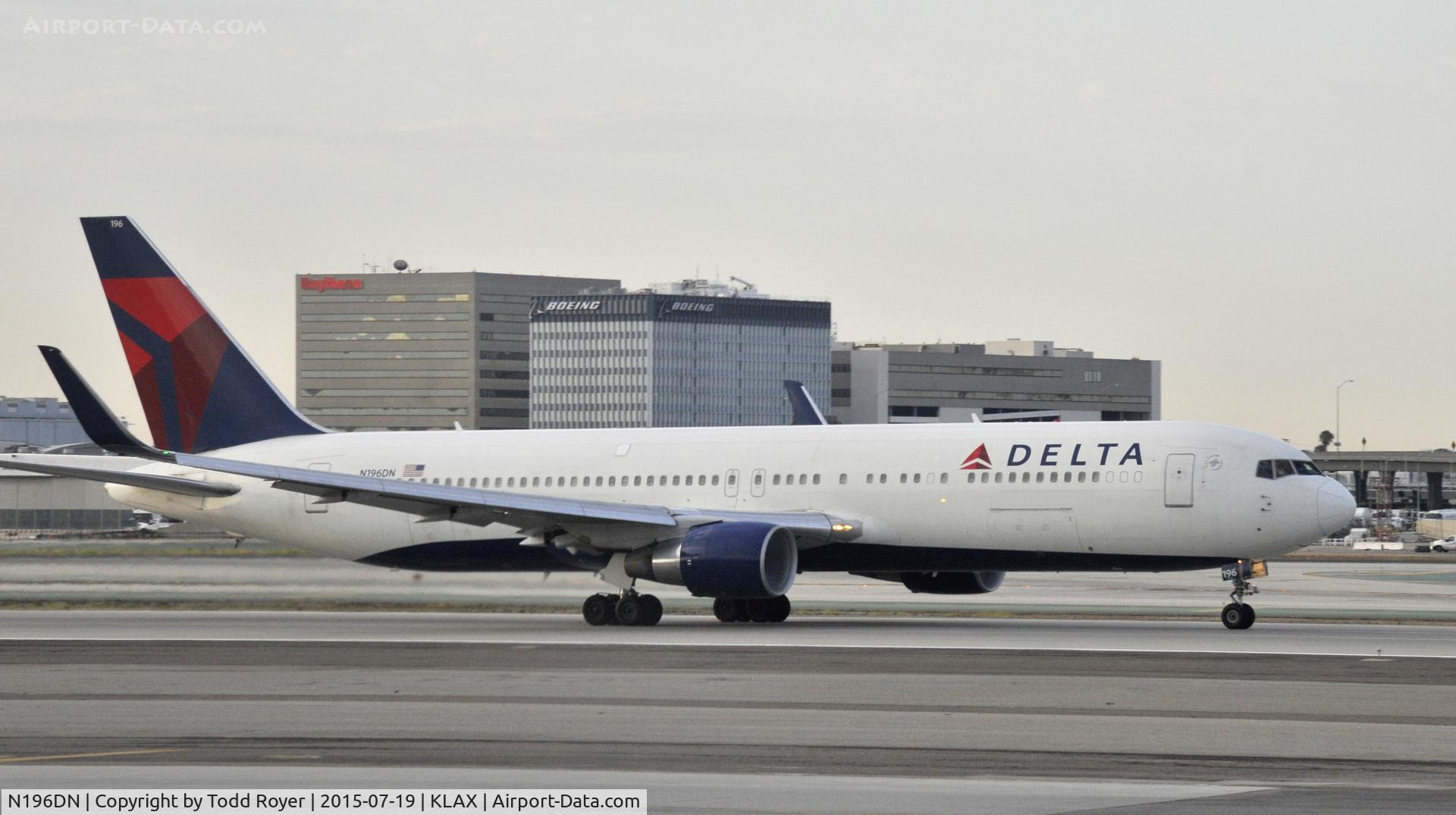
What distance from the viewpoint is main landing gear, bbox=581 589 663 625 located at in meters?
31.3

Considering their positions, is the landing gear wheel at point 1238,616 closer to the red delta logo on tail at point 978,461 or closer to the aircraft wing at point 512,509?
the red delta logo on tail at point 978,461

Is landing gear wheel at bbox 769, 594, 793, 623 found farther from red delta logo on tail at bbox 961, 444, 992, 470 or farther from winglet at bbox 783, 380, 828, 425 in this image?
winglet at bbox 783, 380, 828, 425

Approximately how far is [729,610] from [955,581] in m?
4.25

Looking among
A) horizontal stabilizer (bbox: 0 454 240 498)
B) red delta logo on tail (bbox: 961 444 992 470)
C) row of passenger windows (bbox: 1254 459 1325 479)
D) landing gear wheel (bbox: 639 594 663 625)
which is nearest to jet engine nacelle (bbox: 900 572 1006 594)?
red delta logo on tail (bbox: 961 444 992 470)

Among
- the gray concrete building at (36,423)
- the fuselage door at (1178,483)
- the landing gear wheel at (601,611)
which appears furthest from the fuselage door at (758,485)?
the gray concrete building at (36,423)

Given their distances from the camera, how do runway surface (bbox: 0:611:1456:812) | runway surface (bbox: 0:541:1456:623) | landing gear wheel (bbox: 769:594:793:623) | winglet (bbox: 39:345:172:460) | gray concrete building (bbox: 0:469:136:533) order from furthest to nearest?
1. gray concrete building (bbox: 0:469:136:533)
2. runway surface (bbox: 0:541:1456:623)
3. landing gear wheel (bbox: 769:594:793:623)
4. winglet (bbox: 39:345:172:460)
5. runway surface (bbox: 0:611:1456:812)

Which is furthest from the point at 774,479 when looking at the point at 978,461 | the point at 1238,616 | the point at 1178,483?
the point at 1238,616

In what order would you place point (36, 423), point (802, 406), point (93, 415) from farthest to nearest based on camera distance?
1. point (36, 423)
2. point (802, 406)
3. point (93, 415)

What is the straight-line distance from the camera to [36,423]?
182 metres

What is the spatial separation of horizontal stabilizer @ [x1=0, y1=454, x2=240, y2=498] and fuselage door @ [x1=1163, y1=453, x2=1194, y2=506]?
17.7 m

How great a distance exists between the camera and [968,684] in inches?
805

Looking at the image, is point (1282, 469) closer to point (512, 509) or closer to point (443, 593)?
point (512, 509)

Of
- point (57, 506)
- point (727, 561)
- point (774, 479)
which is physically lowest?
point (727, 561)

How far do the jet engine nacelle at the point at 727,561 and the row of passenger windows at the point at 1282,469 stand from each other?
775cm
